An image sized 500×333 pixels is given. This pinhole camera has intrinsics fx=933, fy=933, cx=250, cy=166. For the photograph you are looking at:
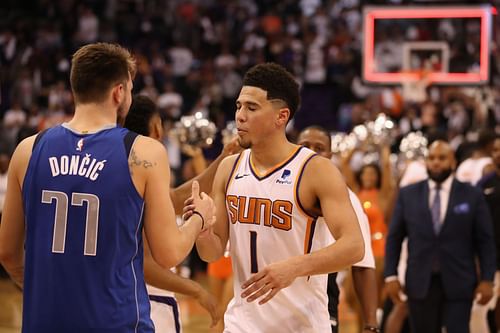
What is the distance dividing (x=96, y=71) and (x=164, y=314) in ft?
6.13

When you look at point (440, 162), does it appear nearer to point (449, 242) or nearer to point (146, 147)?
point (449, 242)

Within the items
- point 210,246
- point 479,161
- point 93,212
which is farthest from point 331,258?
point 479,161

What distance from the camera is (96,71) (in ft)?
12.3

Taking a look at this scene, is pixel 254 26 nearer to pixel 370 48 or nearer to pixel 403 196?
pixel 370 48

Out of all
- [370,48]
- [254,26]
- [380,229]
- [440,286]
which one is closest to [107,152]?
[440,286]

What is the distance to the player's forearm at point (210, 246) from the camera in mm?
4641

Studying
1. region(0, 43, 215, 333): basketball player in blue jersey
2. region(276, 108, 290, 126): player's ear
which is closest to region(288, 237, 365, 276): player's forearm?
region(0, 43, 215, 333): basketball player in blue jersey

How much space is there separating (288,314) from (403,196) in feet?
12.9

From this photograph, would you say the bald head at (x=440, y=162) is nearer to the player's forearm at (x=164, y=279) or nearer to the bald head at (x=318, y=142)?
the bald head at (x=318, y=142)

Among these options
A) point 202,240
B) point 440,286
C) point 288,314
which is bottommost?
point 440,286

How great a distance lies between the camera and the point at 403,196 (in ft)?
27.2

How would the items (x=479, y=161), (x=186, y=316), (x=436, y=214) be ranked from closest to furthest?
1. (x=436, y=214)
2. (x=479, y=161)
3. (x=186, y=316)

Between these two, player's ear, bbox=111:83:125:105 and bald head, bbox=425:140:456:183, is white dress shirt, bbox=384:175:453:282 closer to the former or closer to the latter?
bald head, bbox=425:140:456:183

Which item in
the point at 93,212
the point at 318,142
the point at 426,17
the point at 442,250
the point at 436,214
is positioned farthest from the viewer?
the point at 426,17
